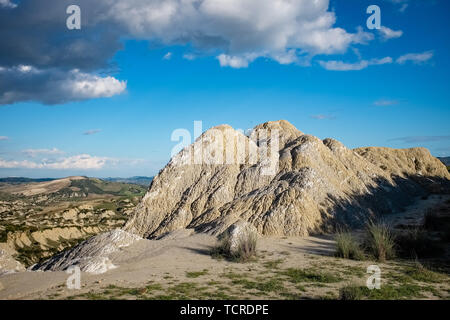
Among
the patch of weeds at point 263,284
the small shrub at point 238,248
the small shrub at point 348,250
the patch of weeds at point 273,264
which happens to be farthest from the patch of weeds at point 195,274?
the small shrub at point 348,250

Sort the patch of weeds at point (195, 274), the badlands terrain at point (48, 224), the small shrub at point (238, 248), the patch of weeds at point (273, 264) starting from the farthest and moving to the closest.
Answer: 1. the badlands terrain at point (48, 224)
2. the small shrub at point (238, 248)
3. the patch of weeds at point (273, 264)
4. the patch of weeds at point (195, 274)

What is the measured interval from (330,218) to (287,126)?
39.5 feet

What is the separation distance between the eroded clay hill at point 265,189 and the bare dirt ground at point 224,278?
322 centimetres

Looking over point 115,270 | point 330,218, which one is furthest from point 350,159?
point 115,270

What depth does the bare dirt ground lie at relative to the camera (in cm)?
815

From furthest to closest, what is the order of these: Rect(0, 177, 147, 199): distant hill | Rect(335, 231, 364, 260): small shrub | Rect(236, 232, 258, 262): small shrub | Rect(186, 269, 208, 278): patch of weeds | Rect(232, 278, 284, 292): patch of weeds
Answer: Rect(0, 177, 147, 199): distant hill
Rect(236, 232, 258, 262): small shrub
Rect(335, 231, 364, 260): small shrub
Rect(186, 269, 208, 278): patch of weeds
Rect(232, 278, 284, 292): patch of weeds

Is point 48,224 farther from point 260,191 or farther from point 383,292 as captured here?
point 383,292

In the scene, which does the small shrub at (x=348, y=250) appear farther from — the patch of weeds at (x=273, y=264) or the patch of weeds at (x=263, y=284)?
the patch of weeds at (x=263, y=284)

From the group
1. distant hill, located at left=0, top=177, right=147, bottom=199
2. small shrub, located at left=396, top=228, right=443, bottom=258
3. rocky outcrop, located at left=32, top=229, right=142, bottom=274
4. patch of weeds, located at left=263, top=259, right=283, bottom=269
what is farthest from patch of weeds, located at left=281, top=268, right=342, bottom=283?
distant hill, located at left=0, top=177, right=147, bottom=199

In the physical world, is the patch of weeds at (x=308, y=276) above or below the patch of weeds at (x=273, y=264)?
above

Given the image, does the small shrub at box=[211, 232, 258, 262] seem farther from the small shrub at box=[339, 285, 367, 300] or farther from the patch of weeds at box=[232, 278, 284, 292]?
the small shrub at box=[339, 285, 367, 300]

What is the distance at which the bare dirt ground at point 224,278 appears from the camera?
815 centimetres

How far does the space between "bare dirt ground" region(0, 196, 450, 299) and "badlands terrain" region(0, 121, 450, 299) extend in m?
0.04

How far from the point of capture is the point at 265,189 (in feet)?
61.4
